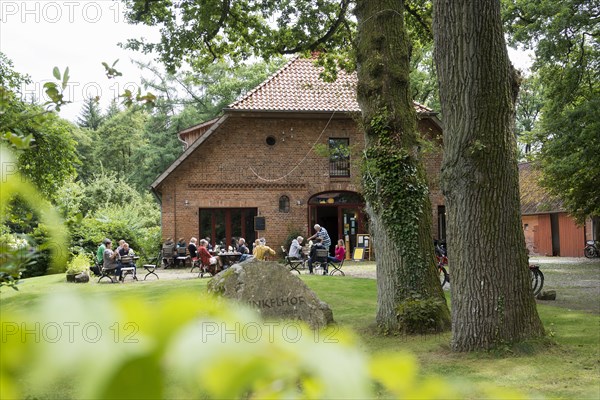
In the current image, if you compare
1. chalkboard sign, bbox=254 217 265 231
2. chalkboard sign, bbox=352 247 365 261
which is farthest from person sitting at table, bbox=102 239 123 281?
chalkboard sign, bbox=352 247 365 261

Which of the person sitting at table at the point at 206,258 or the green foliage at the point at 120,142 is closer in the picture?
the person sitting at table at the point at 206,258

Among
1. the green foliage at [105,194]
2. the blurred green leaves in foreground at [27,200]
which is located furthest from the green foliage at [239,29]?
the green foliage at [105,194]

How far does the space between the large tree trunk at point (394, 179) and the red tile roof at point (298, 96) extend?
14.1m

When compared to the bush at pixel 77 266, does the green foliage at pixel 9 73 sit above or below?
above

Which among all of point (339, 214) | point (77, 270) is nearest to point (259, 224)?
point (339, 214)

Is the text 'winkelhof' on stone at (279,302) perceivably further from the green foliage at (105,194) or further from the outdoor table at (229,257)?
the green foliage at (105,194)

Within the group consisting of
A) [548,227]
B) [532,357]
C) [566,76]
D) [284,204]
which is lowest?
[532,357]

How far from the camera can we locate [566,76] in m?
19.8

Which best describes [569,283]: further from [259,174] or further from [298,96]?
[298,96]

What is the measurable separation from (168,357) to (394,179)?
938cm

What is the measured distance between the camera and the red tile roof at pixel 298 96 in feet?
81.2

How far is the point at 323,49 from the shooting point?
50.7 ft

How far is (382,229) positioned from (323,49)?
7.35 meters

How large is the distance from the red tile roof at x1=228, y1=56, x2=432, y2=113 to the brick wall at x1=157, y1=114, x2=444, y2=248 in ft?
1.77
